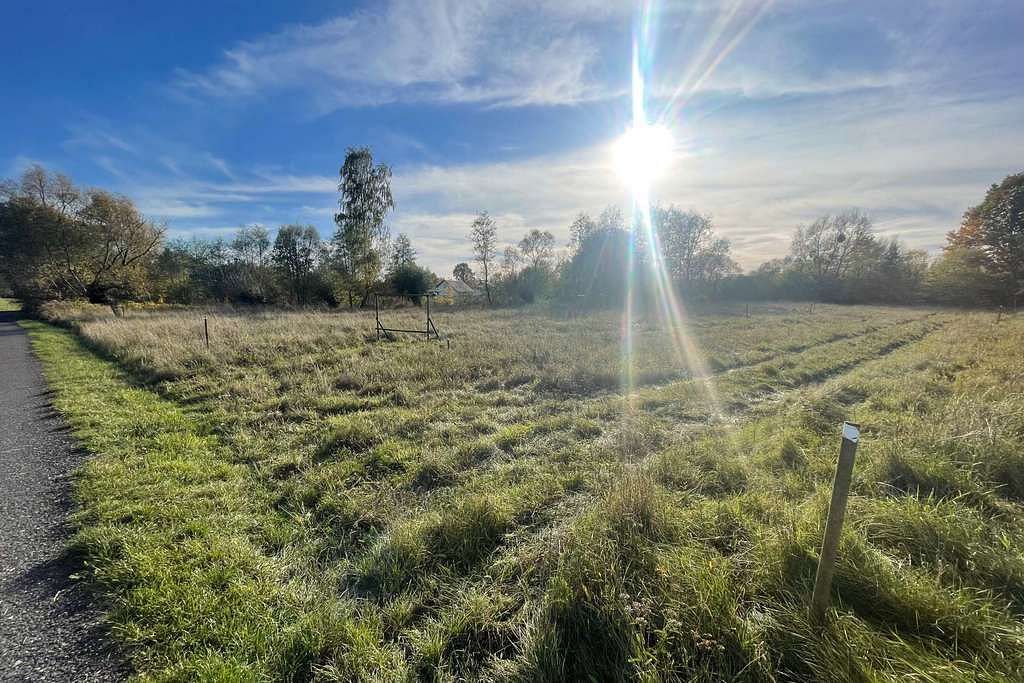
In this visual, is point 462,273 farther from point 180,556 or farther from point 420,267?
point 180,556

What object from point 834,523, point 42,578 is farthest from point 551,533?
point 42,578

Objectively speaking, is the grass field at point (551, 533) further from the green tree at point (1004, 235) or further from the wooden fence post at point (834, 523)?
the green tree at point (1004, 235)

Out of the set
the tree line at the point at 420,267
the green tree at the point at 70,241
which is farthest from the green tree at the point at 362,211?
the green tree at the point at 70,241

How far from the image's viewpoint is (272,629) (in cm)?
224

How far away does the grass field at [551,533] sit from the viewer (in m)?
1.93

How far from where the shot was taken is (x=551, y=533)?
3100 millimetres

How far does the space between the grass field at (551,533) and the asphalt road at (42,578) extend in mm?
145

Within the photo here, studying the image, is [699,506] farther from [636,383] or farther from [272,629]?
[636,383]

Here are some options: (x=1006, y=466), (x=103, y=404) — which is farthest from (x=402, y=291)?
(x=1006, y=466)

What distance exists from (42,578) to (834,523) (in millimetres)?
5090

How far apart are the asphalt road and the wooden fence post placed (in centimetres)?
377

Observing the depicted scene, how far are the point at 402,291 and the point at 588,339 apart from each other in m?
30.2

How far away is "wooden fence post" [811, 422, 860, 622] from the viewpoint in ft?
5.65

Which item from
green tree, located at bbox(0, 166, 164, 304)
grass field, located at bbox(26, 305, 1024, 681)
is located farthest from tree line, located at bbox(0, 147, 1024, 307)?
grass field, located at bbox(26, 305, 1024, 681)
